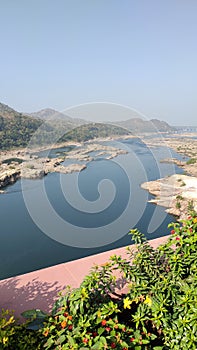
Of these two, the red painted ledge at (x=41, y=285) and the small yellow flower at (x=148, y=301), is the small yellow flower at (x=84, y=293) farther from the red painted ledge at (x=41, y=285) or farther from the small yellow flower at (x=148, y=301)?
the red painted ledge at (x=41, y=285)

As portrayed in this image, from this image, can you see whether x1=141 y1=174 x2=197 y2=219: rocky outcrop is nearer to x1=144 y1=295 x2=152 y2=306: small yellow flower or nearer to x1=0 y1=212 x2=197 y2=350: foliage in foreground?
x1=0 y1=212 x2=197 y2=350: foliage in foreground

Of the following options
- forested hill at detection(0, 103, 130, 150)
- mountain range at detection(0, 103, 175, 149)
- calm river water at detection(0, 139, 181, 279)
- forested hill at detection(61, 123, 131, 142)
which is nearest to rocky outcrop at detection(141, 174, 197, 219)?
calm river water at detection(0, 139, 181, 279)

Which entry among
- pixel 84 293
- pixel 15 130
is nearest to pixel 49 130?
pixel 15 130

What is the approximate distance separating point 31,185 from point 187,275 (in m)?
17.1

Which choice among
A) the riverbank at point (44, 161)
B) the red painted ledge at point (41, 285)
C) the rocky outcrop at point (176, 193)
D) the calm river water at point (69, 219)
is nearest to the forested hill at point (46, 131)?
the riverbank at point (44, 161)

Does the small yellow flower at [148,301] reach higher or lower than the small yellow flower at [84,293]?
lower

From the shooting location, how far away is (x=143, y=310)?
1.81m

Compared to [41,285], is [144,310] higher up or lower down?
higher up

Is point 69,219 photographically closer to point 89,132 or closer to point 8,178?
point 8,178

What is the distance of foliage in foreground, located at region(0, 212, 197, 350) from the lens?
160cm

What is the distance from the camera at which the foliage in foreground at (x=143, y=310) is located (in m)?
1.60

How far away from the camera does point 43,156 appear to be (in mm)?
28062

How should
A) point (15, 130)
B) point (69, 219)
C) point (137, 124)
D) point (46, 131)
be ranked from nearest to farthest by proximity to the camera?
1. point (69, 219)
2. point (137, 124)
3. point (46, 131)
4. point (15, 130)

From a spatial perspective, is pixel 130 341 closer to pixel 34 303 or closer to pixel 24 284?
pixel 34 303
